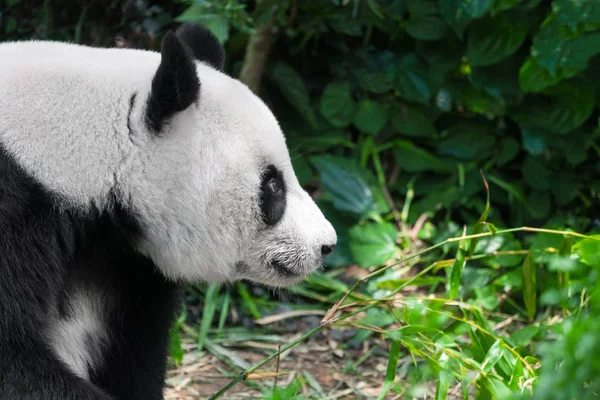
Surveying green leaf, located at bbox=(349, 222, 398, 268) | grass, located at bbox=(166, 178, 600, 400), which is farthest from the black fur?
green leaf, located at bbox=(349, 222, 398, 268)

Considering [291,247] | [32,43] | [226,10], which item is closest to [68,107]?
[32,43]

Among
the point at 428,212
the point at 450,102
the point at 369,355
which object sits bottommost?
the point at 369,355

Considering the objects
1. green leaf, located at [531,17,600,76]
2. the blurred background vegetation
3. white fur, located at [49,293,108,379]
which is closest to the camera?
white fur, located at [49,293,108,379]

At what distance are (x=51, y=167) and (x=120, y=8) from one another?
6.29 ft

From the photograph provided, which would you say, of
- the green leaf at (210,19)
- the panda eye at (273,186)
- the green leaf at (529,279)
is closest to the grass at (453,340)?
the green leaf at (529,279)

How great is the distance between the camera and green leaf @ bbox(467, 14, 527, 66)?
3.71 m

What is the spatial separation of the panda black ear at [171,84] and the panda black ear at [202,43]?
41cm

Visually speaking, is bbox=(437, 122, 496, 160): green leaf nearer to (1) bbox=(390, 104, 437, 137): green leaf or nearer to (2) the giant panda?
(1) bbox=(390, 104, 437, 137): green leaf

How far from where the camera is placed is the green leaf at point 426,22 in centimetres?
387

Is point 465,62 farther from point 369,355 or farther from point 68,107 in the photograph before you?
point 68,107

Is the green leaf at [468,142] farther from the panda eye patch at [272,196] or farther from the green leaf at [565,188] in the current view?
the panda eye patch at [272,196]

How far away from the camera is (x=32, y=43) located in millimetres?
2193

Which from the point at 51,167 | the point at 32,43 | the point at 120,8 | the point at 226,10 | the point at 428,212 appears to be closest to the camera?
the point at 51,167

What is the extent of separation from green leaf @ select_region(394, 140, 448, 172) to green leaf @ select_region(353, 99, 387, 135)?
0.59 feet
